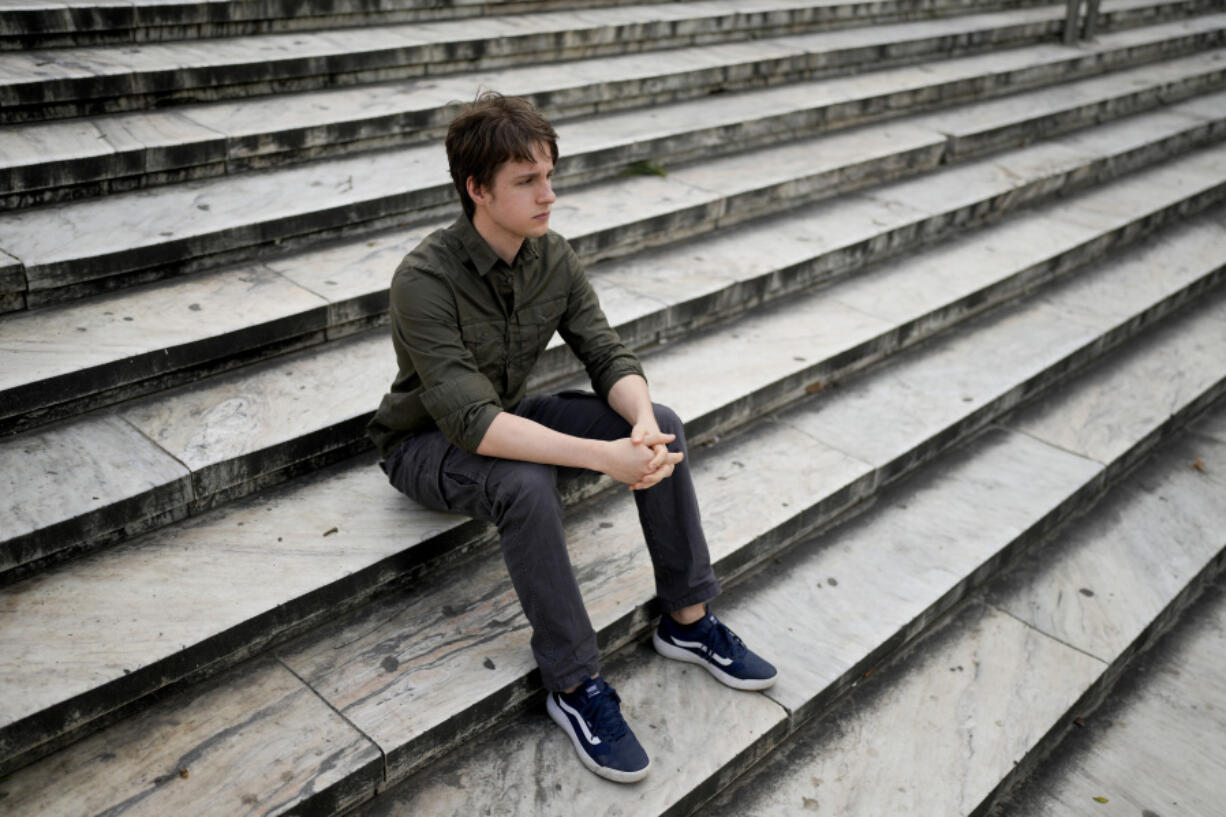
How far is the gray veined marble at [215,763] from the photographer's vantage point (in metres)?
2.33

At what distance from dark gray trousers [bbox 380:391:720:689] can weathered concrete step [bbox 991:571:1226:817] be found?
4.00 feet

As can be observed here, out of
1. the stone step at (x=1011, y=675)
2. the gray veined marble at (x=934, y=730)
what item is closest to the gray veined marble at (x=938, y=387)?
the stone step at (x=1011, y=675)

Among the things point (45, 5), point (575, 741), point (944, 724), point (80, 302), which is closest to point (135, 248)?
point (80, 302)

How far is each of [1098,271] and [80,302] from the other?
15.8ft

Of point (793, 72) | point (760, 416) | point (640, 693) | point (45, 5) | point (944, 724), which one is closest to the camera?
point (640, 693)

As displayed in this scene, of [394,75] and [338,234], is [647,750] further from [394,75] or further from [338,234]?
[394,75]

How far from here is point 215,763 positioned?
244 cm

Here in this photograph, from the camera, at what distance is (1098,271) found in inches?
225

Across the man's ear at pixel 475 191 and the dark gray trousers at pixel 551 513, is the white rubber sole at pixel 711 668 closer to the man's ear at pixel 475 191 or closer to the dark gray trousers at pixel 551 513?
the dark gray trousers at pixel 551 513

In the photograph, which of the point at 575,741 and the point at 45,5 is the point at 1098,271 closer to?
the point at 575,741

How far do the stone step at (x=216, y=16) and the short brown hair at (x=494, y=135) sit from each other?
2616mm

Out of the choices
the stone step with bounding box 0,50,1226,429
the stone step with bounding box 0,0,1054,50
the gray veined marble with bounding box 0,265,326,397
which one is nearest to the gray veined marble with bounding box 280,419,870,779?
the stone step with bounding box 0,50,1226,429

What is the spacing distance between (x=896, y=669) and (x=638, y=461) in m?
1.30

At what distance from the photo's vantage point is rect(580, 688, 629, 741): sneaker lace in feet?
8.89
